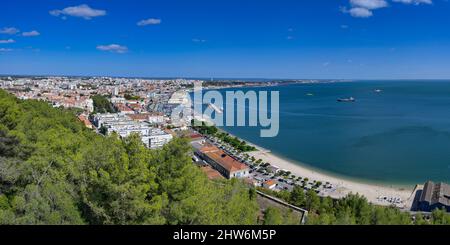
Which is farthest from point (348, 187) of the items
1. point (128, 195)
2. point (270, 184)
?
point (128, 195)

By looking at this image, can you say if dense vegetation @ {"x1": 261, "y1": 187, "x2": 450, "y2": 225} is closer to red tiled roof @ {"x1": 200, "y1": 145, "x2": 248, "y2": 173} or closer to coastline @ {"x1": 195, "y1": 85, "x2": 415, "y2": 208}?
coastline @ {"x1": 195, "y1": 85, "x2": 415, "y2": 208}

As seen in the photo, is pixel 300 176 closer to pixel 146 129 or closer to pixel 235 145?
pixel 235 145

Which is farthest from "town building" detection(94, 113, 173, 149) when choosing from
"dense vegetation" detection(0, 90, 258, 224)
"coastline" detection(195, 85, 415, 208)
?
"dense vegetation" detection(0, 90, 258, 224)

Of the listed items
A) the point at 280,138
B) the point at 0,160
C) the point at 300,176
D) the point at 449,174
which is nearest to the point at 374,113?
the point at 280,138

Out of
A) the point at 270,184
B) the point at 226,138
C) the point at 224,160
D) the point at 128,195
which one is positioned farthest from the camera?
the point at 226,138

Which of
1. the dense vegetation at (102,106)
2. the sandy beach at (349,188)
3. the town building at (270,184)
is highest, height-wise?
the dense vegetation at (102,106)

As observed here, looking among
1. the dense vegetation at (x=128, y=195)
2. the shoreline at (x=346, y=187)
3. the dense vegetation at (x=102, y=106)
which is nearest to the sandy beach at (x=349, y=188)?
the shoreline at (x=346, y=187)

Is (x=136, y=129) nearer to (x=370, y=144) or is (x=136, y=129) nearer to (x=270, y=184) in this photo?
(x=270, y=184)

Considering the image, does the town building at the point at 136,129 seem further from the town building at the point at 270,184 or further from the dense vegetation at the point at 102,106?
the dense vegetation at the point at 102,106
